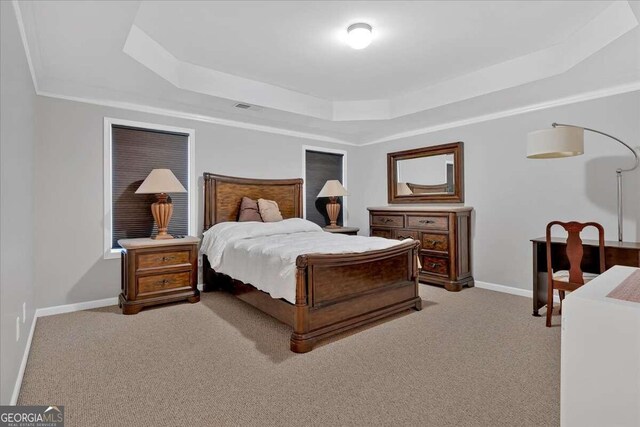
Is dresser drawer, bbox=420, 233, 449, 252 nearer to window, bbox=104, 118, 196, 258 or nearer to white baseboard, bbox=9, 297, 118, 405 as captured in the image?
window, bbox=104, 118, 196, 258

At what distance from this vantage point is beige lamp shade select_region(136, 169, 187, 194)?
354 cm

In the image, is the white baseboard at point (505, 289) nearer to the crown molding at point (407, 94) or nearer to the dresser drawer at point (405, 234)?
the dresser drawer at point (405, 234)

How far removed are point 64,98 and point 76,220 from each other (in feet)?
4.06

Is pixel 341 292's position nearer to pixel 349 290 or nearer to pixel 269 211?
pixel 349 290

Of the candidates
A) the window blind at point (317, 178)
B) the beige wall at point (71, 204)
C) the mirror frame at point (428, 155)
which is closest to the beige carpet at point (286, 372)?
the beige wall at point (71, 204)

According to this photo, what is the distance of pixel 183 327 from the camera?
3.02m

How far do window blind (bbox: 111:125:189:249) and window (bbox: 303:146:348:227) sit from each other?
1.91 meters

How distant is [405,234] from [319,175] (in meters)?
1.77

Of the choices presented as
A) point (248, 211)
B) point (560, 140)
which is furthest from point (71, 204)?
point (560, 140)

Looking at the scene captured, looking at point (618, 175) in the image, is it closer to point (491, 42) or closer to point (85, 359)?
point (491, 42)

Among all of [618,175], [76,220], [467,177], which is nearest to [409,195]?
[467,177]

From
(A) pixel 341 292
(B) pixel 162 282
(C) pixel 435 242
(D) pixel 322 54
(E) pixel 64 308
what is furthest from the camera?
(C) pixel 435 242

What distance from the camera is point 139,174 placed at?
3.90 metres

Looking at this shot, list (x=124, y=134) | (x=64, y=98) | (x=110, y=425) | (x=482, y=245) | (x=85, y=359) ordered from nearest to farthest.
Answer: (x=110, y=425) → (x=85, y=359) → (x=64, y=98) → (x=124, y=134) → (x=482, y=245)
